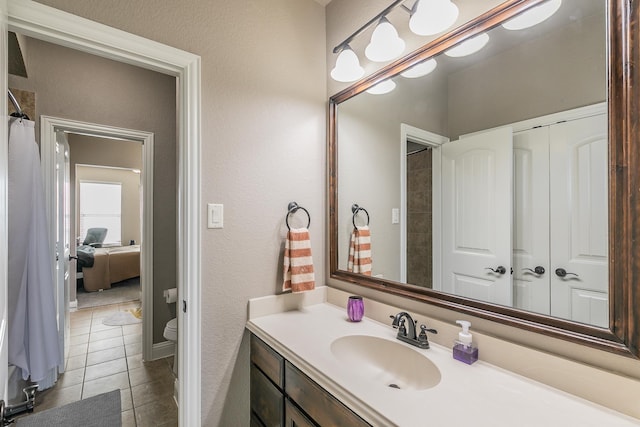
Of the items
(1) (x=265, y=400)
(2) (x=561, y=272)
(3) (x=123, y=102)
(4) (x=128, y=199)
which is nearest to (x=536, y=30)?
(2) (x=561, y=272)

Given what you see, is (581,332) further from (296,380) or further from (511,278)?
(296,380)

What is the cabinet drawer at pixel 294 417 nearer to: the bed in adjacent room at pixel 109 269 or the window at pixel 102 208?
the bed in adjacent room at pixel 109 269

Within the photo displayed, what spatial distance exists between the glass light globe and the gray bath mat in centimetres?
270

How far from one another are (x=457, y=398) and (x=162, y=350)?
8.96ft

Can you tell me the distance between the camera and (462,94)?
3.78 ft

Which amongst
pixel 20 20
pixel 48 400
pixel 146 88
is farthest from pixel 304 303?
pixel 146 88

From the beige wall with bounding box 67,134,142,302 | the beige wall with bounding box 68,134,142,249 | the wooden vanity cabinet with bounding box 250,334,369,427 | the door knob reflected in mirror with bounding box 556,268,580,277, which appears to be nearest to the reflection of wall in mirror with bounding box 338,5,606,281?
the door knob reflected in mirror with bounding box 556,268,580,277

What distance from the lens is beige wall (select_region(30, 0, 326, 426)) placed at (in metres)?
1.33

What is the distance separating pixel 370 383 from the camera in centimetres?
88

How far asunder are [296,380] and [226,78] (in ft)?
4.38

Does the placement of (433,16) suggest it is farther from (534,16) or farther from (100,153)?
(100,153)

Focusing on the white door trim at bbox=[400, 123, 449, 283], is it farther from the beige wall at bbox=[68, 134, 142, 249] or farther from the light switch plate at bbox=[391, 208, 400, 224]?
the beige wall at bbox=[68, 134, 142, 249]

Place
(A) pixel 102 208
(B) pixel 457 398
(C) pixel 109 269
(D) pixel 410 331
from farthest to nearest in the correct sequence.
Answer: (A) pixel 102 208 < (C) pixel 109 269 < (D) pixel 410 331 < (B) pixel 457 398

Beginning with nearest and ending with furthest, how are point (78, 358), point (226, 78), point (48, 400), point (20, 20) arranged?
point (20, 20) < point (226, 78) < point (48, 400) < point (78, 358)
